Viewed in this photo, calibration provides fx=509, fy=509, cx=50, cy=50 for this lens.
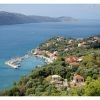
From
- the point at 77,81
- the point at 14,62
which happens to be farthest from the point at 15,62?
the point at 77,81

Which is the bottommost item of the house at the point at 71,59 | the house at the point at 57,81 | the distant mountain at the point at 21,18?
the house at the point at 57,81

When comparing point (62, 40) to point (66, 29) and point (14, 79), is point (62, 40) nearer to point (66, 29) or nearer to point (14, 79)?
point (66, 29)

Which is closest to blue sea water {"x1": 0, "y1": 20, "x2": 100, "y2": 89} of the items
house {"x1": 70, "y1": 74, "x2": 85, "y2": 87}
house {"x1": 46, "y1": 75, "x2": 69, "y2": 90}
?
house {"x1": 46, "y1": 75, "x2": 69, "y2": 90}

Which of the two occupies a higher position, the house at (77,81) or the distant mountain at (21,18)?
the distant mountain at (21,18)

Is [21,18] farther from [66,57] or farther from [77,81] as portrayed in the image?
[77,81]

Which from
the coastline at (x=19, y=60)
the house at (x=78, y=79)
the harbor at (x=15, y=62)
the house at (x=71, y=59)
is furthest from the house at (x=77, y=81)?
the harbor at (x=15, y=62)

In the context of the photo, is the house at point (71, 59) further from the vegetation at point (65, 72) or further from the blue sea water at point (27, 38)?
the blue sea water at point (27, 38)

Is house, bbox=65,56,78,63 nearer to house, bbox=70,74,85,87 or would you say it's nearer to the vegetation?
the vegetation

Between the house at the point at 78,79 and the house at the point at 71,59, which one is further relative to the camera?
the house at the point at 71,59

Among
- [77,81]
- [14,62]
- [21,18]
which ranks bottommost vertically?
[77,81]
